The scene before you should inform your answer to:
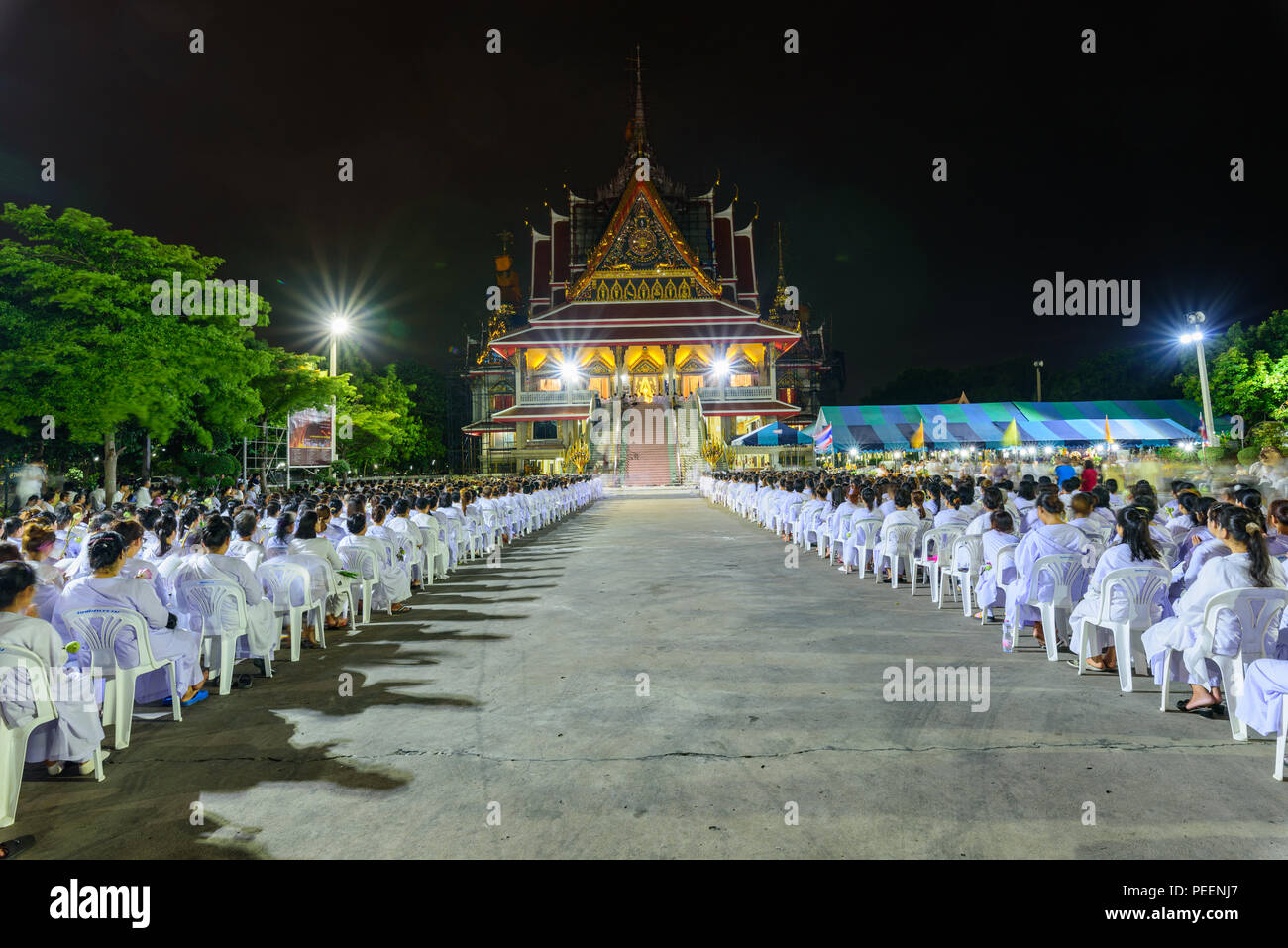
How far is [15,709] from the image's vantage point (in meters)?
3.58

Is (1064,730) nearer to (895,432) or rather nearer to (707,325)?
(895,432)

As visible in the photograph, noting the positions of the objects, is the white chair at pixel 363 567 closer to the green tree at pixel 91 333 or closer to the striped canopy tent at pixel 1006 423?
the green tree at pixel 91 333

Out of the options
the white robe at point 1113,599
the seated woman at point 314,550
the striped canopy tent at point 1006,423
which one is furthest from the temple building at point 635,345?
the white robe at point 1113,599

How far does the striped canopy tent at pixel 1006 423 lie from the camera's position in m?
36.0

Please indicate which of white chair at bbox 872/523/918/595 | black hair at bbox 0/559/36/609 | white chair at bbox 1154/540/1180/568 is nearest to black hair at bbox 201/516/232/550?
black hair at bbox 0/559/36/609

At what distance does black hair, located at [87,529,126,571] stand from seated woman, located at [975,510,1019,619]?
7.75m

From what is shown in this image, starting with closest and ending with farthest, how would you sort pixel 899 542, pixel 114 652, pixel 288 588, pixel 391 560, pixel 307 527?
pixel 114 652 → pixel 288 588 → pixel 307 527 → pixel 391 560 → pixel 899 542

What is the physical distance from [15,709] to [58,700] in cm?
47

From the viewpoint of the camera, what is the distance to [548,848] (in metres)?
3.36

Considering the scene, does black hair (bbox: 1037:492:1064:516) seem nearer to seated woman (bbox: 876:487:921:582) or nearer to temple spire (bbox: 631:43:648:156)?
seated woman (bbox: 876:487:921:582)

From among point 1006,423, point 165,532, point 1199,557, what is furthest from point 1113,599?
point 1006,423

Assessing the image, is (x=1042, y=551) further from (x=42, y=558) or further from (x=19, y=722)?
(x=42, y=558)
